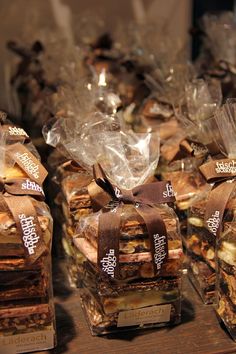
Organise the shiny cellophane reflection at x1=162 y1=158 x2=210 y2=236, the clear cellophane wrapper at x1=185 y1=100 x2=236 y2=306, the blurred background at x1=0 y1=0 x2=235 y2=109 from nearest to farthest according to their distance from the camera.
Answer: the clear cellophane wrapper at x1=185 y1=100 x2=236 y2=306, the shiny cellophane reflection at x1=162 y1=158 x2=210 y2=236, the blurred background at x1=0 y1=0 x2=235 y2=109

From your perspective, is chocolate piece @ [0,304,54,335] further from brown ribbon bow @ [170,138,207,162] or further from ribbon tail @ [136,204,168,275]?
brown ribbon bow @ [170,138,207,162]

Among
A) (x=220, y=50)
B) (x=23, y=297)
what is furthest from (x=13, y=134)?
(x=220, y=50)

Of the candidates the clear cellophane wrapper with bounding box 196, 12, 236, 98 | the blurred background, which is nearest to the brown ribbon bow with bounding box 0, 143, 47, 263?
the clear cellophane wrapper with bounding box 196, 12, 236, 98

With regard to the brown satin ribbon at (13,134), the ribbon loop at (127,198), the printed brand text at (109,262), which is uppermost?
the brown satin ribbon at (13,134)

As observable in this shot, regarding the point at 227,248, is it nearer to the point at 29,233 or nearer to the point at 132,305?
the point at 132,305

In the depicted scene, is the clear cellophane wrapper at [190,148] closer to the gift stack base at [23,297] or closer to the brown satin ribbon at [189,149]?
the brown satin ribbon at [189,149]

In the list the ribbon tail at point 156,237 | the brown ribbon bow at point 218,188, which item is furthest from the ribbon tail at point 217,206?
the ribbon tail at point 156,237
